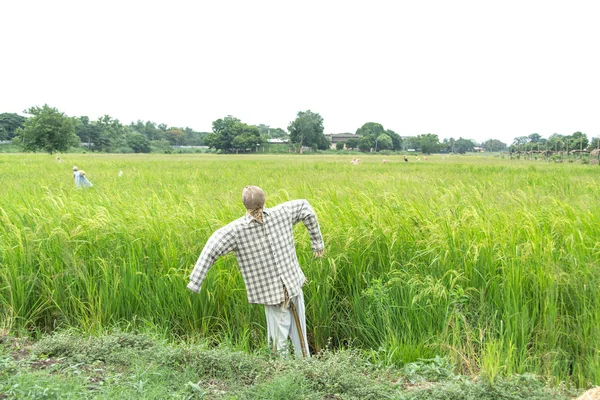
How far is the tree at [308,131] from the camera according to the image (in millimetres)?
113750

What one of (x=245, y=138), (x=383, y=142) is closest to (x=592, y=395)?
(x=245, y=138)

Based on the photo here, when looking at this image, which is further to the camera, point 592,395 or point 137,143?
point 137,143

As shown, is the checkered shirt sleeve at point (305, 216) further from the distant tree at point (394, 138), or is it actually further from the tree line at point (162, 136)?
the distant tree at point (394, 138)

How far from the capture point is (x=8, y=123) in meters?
101

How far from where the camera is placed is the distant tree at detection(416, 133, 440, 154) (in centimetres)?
13475

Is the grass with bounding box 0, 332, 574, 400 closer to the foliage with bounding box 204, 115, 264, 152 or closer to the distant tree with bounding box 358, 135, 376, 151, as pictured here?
the foliage with bounding box 204, 115, 264, 152

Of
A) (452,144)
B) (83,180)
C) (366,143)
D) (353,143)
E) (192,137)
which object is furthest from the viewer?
(452,144)

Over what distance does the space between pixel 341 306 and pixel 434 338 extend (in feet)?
3.74

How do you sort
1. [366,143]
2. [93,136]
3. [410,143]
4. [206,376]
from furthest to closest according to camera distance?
[410,143] → [366,143] → [93,136] → [206,376]

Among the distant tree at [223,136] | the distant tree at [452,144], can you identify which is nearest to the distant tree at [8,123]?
the distant tree at [223,136]

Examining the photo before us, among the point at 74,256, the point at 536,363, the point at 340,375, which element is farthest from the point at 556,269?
the point at 74,256

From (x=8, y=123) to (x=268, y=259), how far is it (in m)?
116

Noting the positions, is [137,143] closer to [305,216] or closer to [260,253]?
[305,216]

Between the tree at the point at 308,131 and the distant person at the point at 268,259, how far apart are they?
108 meters
